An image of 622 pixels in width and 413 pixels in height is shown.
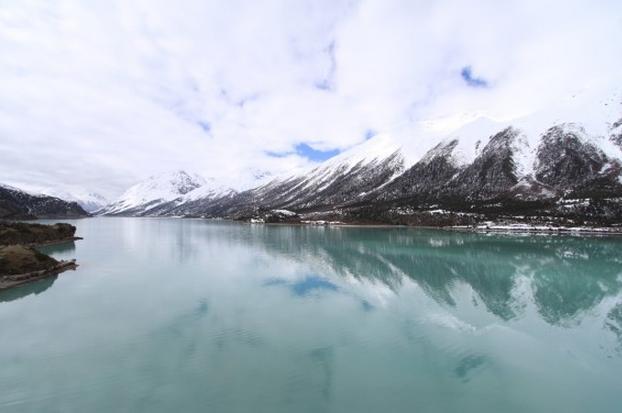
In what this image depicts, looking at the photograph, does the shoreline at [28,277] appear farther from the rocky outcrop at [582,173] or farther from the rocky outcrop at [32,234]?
the rocky outcrop at [582,173]

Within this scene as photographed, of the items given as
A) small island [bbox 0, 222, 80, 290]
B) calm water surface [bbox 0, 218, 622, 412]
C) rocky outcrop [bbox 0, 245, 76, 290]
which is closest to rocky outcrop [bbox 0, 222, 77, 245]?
small island [bbox 0, 222, 80, 290]

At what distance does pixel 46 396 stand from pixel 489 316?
26650mm

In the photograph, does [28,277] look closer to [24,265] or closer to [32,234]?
[24,265]

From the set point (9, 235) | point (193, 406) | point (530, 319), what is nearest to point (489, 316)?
point (530, 319)

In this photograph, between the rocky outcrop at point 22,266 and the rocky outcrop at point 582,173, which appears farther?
the rocky outcrop at point 582,173

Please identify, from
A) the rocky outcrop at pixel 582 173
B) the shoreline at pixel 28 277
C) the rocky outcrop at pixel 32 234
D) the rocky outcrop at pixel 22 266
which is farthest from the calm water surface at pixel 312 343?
the rocky outcrop at pixel 582 173

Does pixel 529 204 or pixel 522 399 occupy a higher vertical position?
pixel 529 204

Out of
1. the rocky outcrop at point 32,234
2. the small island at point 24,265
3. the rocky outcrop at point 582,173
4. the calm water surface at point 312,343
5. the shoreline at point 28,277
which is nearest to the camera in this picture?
the calm water surface at point 312,343

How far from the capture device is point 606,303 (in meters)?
32.4

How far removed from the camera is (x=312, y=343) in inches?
867

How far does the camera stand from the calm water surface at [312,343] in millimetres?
15969

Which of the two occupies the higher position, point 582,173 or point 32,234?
point 582,173

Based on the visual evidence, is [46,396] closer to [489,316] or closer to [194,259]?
[489,316]

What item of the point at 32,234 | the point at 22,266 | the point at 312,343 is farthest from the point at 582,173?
the point at 22,266
